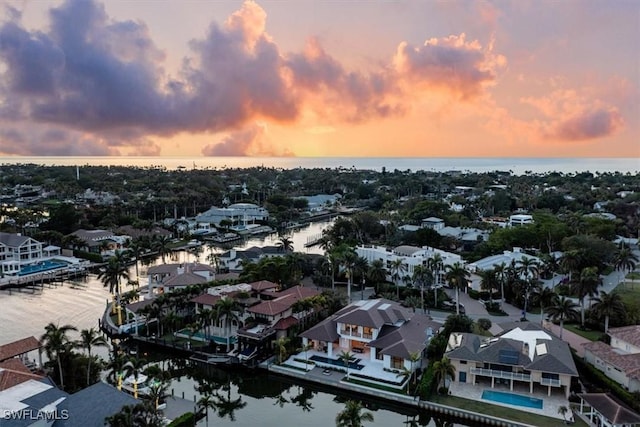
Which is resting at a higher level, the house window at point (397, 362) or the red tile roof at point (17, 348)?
the red tile roof at point (17, 348)

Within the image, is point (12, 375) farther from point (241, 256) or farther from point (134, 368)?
point (241, 256)

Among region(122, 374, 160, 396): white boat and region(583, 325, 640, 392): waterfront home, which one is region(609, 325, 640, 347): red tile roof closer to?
region(583, 325, 640, 392): waterfront home

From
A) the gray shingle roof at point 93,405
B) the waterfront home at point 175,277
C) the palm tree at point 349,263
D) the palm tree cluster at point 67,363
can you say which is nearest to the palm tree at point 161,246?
the waterfront home at point 175,277

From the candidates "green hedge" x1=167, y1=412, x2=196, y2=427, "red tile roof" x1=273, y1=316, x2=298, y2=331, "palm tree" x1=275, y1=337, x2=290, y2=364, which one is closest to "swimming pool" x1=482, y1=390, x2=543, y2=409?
"palm tree" x1=275, y1=337, x2=290, y2=364

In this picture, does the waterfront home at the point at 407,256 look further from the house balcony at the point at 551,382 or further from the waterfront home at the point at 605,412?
the waterfront home at the point at 605,412

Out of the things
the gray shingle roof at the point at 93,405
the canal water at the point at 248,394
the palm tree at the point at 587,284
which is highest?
the palm tree at the point at 587,284

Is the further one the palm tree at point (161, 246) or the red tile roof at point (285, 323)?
the palm tree at point (161, 246)

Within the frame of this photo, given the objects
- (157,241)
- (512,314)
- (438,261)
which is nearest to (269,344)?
(438,261)

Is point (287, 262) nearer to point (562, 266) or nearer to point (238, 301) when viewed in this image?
point (238, 301)
